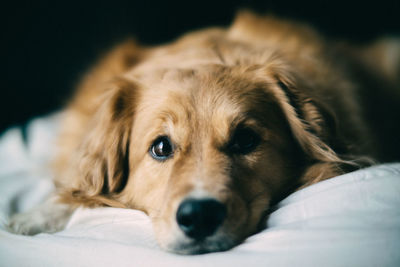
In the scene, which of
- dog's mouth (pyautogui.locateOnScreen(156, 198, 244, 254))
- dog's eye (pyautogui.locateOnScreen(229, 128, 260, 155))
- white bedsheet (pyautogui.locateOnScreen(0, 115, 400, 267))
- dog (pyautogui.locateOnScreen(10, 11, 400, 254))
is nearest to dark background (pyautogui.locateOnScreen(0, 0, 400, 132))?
dog (pyautogui.locateOnScreen(10, 11, 400, 254))

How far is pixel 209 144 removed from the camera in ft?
4.83

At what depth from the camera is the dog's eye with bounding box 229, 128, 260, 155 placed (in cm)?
153

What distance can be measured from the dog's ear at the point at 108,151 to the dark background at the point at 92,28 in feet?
4.64

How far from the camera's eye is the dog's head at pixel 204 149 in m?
1.21

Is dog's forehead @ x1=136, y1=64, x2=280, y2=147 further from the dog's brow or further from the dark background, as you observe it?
the dark background

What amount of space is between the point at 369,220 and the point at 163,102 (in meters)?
1.04

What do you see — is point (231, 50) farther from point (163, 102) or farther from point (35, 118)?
point (35, 118)

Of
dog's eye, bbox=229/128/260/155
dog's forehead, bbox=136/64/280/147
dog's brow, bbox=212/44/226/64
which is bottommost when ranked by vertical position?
dog's eye, bbox=229/128/260/155

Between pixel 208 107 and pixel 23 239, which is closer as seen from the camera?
pixel 23 239

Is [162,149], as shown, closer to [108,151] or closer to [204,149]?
[204,149]

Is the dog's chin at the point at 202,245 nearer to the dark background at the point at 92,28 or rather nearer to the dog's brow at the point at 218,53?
the dog's brow at the point at 218,53

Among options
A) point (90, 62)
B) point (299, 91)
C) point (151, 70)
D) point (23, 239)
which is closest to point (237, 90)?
point (299, 91)

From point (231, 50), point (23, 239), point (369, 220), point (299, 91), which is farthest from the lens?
point (231, 50)

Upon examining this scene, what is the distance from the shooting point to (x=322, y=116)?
1.73m
